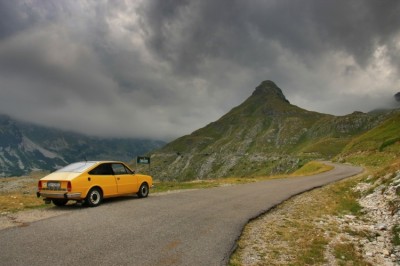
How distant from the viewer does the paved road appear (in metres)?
8.59

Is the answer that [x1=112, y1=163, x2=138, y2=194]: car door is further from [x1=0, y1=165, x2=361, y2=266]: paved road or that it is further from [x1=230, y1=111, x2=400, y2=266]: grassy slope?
[x1=230, y1=111, x2=400, y2=266]: grassy slope

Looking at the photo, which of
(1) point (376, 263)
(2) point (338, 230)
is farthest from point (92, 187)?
(1) point (376, 263)

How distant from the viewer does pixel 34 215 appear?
1398 cm

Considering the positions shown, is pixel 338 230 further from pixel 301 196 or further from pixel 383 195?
pixel 301 196

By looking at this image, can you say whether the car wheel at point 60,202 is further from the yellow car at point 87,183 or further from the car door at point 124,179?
the car door at point 124,179

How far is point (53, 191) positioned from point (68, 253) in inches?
303

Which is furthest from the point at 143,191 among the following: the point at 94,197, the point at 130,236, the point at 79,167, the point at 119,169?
the point at 130,236

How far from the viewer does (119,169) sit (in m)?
18.7

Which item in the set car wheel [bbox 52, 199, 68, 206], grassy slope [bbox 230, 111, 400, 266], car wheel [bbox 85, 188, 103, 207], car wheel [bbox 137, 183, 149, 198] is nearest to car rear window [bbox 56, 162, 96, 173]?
car wheel [bbox 85, 188, 103, 207]

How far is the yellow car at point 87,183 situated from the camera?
50.6ft

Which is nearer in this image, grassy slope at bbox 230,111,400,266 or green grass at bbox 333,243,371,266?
green grass at bbox 333,243,371,266

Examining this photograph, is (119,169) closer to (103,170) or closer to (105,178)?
(103,170)

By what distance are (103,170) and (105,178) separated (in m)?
0.46

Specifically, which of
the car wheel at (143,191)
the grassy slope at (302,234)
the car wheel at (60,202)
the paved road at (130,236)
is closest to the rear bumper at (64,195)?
the paved road at (130,236)
